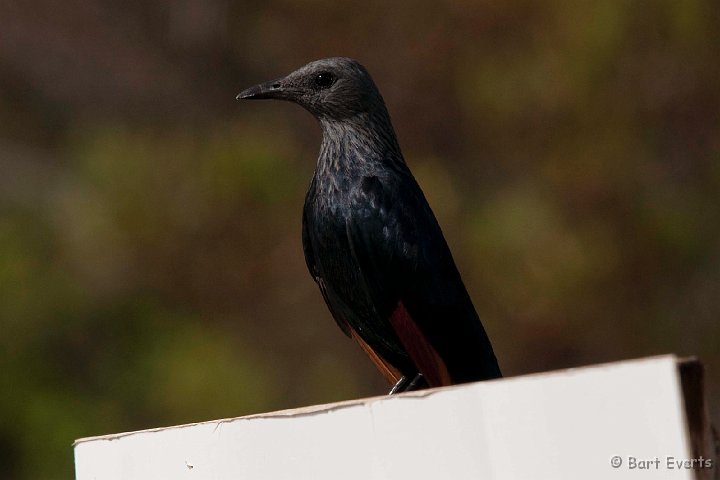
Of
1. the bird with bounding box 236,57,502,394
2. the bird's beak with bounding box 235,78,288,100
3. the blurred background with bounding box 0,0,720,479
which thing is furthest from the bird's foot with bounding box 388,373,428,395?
the blurred background with bounding box 0,0,720,479

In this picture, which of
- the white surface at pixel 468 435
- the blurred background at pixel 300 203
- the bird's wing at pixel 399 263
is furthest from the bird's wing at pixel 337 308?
the blurred background at pixel 300 203

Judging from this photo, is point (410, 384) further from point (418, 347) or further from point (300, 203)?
point (300, 203)

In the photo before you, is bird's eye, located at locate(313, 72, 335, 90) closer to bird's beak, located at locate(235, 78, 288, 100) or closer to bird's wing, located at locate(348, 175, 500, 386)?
bird's beak, located at locate(235, 78, 288, 100)

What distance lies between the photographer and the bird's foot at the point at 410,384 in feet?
8.75

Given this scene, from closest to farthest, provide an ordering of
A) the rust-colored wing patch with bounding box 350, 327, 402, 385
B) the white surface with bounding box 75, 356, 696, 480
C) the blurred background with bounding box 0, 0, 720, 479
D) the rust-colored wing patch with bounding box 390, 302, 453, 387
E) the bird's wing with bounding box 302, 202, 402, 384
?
the white surface with bounding box 75, 356, 696, 480 < the rust-colored wing patch with bounding box 390, 302, 453, 387 < the bird's wing with bounding box 302, 202, 402, 384 < the rust-colored wing patch with bounding box 350, 327, 402, 385 < the blurred background with bounding box 0, 0, 720, 479

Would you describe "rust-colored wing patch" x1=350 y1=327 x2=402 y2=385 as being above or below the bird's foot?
above

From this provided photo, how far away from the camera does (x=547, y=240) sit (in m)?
6.60

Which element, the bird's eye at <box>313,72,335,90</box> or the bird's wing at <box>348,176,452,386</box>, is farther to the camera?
the bird's eye at <box>313,72,335,90</box>

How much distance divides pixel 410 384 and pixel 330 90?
0.81m

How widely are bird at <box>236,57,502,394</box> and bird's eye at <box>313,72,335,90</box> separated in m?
0.03

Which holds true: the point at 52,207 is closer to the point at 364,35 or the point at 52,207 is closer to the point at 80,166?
the point at 80,166

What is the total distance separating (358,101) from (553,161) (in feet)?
13.8

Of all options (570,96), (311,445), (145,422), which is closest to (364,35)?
(570,96)

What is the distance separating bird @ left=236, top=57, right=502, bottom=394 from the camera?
8.16 feet
